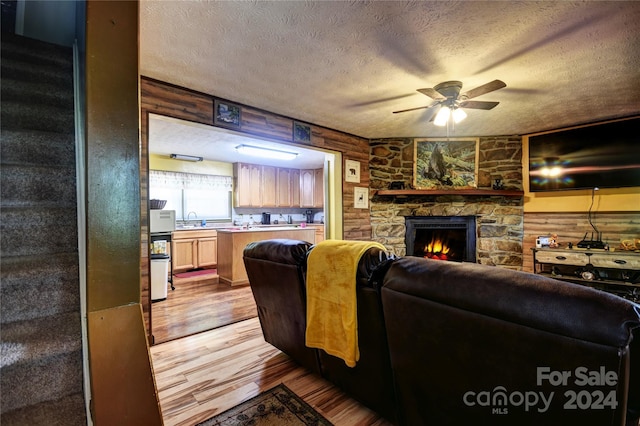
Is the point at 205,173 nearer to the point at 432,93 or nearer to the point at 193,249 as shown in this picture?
the point at 193,249

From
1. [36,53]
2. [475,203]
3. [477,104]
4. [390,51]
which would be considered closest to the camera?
[36,53]

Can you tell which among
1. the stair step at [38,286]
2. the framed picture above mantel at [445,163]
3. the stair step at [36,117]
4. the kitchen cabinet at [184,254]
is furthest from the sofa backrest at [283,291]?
the kitchen cabinet at [184,254]

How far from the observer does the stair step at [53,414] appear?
33.0 inches

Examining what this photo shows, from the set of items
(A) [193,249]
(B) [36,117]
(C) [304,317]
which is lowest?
(A) [193,249]

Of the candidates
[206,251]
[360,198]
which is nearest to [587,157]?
[360,198]

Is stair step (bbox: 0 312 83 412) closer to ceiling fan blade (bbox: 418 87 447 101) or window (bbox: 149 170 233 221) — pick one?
ceiling fan blade (bbox: 418 87 447 101)

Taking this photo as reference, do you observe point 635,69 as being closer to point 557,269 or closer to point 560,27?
point 560,27

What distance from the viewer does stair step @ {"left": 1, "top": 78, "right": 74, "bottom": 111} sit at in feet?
3.77

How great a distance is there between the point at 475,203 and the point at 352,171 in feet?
6.55

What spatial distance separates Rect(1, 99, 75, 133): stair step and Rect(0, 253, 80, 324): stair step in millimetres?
519

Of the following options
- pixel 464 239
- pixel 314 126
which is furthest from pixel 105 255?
pixel 464 239

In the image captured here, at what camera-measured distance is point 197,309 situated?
3.36 metres

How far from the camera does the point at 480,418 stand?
3.42 feet

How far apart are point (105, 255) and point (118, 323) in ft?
0.64
